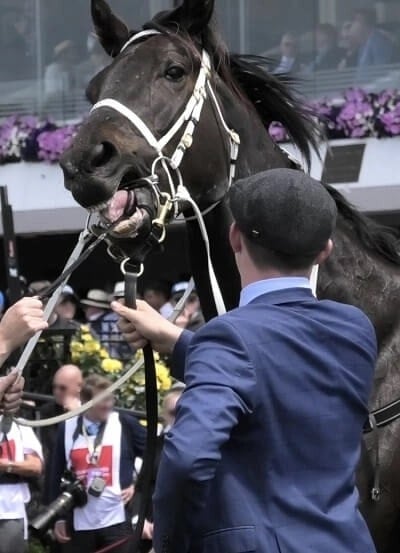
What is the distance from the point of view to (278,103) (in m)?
4.59

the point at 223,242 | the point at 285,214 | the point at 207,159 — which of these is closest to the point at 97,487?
the point at 223,242

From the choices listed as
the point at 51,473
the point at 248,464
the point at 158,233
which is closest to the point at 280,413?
the point at 248,464

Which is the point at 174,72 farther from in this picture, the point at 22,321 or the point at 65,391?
the point at 65,391

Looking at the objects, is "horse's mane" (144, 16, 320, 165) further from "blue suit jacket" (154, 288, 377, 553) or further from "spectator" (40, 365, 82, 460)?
"spectator" (40, 365, 82, 460)

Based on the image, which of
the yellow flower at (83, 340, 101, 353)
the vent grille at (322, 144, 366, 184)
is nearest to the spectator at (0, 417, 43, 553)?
the yellow flower at (83, 340, 101, 353)

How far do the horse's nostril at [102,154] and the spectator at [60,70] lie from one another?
1019 centimetres

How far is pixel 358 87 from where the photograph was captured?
1258 cm

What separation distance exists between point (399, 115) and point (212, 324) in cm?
965

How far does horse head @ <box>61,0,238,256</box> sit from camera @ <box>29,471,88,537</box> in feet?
14.5

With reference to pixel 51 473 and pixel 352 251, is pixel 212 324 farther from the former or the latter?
pixel 51 473

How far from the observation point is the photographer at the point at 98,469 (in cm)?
834

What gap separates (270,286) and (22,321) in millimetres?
860

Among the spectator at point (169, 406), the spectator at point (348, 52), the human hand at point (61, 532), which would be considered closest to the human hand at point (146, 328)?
the spectator at point (169, 406)

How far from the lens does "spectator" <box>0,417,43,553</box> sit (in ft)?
26.6
